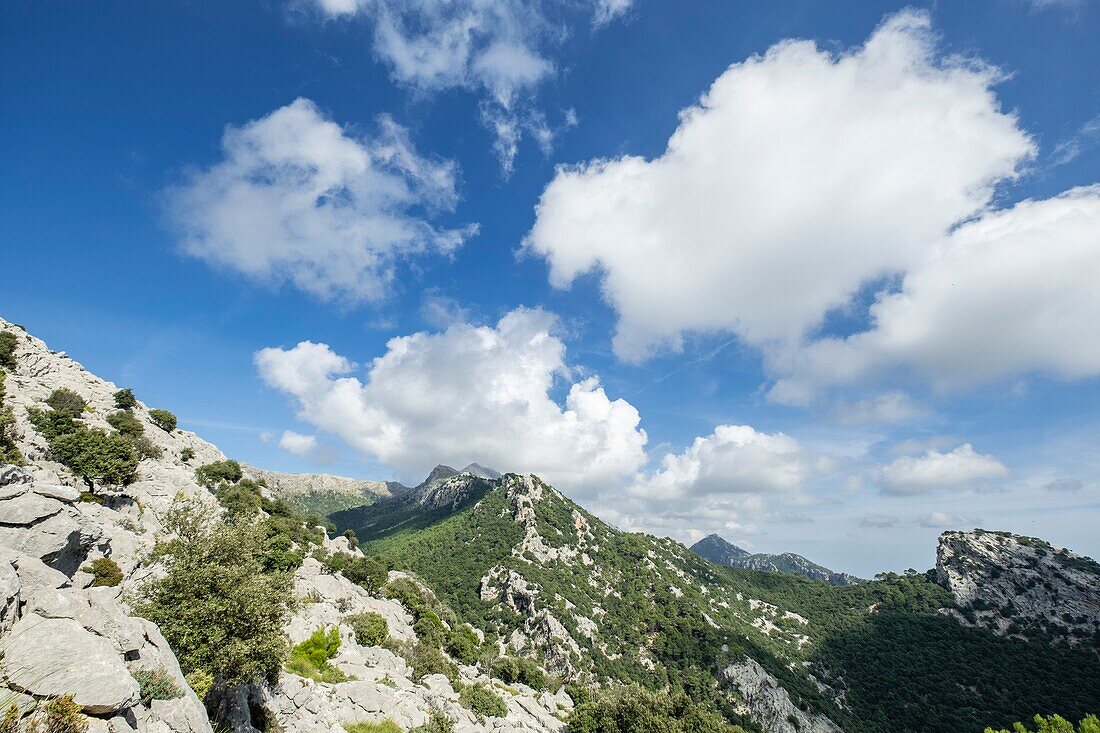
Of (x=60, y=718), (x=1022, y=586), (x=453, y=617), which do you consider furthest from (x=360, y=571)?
(x=1022, y=586)

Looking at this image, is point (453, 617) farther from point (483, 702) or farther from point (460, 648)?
point (483, 702)

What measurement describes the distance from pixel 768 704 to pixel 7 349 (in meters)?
169

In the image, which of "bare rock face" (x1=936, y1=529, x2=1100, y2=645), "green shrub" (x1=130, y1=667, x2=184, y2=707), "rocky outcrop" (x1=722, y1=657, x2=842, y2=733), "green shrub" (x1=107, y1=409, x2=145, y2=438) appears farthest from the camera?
"bare rock face" (x1=936, y1=529, x2=1100, y2=645)

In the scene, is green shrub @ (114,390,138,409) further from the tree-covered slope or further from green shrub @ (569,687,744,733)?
the tree-covered slope

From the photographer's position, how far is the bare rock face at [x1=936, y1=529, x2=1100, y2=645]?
13912 cm

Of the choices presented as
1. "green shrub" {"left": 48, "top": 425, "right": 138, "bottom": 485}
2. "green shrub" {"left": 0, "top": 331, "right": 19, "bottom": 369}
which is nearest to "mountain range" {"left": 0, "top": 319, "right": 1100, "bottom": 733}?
"green shrub" {"left": 48, "top": 425, "right": 138, "bottom": 485}

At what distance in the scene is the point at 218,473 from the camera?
236 feet

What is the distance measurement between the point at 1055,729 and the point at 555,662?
9479 centimetres

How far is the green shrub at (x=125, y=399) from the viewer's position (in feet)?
221

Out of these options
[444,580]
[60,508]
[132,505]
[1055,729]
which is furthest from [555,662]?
[60,508]

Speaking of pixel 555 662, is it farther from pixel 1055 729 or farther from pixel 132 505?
pixel 132 505

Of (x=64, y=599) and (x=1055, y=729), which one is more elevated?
(x=64, y=599)

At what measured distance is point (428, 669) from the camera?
171 ft

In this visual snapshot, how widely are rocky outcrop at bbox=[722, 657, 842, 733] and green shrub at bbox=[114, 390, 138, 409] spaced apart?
15115 cm
